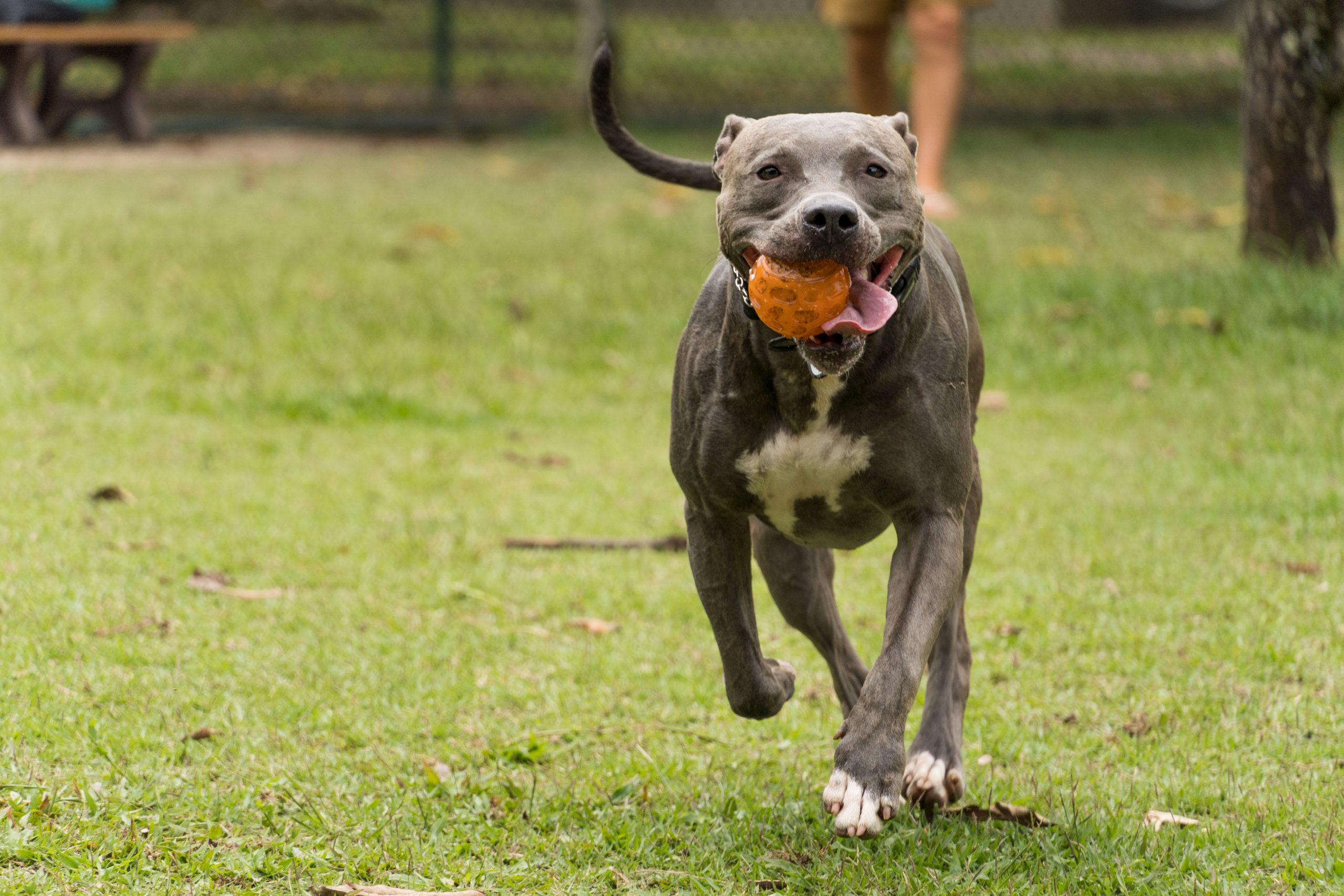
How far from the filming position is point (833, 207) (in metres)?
2.79

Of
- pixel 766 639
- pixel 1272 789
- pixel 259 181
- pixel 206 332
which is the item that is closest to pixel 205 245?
pixel 206 332

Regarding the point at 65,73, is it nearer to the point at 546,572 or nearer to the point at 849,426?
the point at 546,572

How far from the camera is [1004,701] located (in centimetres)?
429

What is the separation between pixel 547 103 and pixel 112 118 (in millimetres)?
3766

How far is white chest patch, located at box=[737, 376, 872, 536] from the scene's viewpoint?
3170mm

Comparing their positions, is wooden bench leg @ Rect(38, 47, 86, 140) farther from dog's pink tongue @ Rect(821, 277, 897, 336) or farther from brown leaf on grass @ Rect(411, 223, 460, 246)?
dog's pink tongue @ Rect(821, 277, 897, 336)

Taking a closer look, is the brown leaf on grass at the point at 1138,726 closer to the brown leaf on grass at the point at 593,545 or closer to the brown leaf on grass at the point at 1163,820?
the brown leaf on grass at the point at 1163,820

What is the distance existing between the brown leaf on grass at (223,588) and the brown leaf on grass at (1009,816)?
230 cm

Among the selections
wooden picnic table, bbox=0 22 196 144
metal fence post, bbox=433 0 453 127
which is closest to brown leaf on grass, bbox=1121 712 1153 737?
wooden picnic table, bbox=0 22 196 144

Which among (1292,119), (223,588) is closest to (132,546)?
(223,588)

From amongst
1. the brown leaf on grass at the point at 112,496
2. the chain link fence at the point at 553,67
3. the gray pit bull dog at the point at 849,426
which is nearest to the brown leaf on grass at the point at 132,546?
the brown leaf on grass at the point at 112,496

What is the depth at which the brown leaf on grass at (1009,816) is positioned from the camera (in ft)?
11.4

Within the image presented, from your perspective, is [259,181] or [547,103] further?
[547,103]

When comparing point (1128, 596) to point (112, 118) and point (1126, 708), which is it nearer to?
point (1126, 708)
